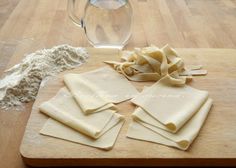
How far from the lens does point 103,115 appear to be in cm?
66

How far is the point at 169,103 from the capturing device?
2.29 feet

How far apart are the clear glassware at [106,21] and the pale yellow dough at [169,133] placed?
373 mm

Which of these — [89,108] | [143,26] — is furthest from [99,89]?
[143,26]

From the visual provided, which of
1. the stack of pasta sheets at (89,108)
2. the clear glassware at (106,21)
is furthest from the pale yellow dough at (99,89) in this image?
the clear glassware at (106,21)

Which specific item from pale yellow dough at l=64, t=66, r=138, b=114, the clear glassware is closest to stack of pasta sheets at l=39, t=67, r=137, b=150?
pale yellow dough at l=64, t=66, r=138, b=114

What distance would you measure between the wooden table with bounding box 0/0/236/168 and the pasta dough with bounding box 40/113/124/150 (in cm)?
31

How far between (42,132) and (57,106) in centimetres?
8

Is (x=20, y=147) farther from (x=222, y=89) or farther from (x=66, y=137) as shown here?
(x=222, y=89)

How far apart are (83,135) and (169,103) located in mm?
209

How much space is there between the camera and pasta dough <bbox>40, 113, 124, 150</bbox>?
60 centimetres

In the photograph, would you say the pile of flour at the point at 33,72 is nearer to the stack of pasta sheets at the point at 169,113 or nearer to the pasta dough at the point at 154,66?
the pasta dough at the point at 154,66

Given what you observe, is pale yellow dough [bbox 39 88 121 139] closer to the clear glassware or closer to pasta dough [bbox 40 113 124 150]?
pasta dough [bbox 40 113 124 150]

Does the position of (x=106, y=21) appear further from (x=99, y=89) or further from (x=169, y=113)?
(x=169, y=113)

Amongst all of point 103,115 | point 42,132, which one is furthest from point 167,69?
point 42,132
